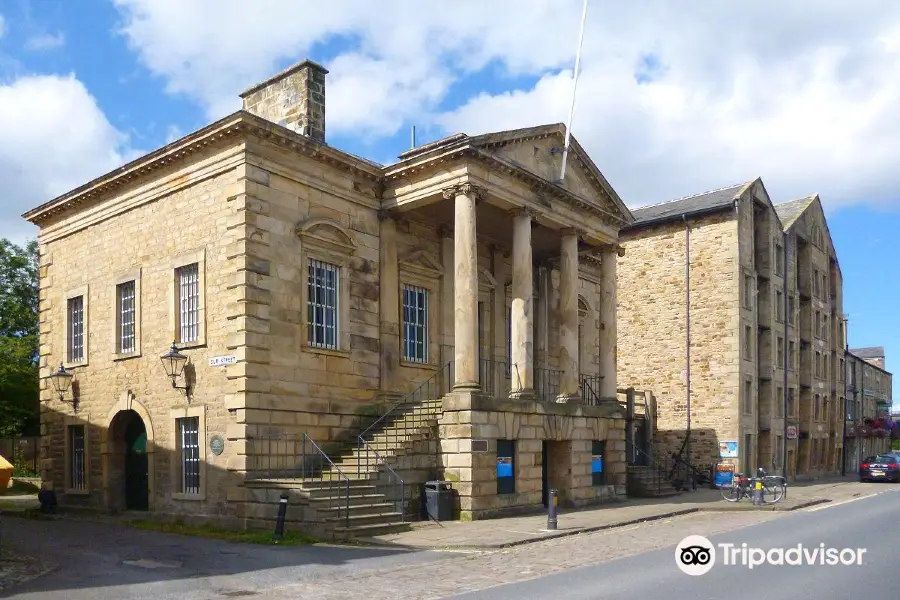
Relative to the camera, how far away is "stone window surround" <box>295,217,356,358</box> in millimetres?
19750

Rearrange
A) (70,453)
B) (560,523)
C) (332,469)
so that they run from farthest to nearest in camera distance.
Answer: (70,453) < (560,523) < (332,469)

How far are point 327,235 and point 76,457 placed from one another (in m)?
9.16

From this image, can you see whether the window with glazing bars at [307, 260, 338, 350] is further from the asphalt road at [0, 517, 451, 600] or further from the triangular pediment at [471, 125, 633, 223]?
the asphalt road at [0, 517, 451, 600]

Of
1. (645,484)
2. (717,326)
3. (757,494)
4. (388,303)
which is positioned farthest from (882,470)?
(388,303)

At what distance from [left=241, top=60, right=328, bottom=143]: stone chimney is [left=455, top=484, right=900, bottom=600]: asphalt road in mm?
12645

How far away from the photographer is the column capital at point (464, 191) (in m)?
20.6

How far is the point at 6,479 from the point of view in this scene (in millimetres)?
12523

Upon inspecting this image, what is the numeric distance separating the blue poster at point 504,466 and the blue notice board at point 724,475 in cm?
1491

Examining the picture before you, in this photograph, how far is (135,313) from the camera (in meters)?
21.2

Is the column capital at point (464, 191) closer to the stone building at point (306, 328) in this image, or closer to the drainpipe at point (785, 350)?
the stone building at point (306, 328)

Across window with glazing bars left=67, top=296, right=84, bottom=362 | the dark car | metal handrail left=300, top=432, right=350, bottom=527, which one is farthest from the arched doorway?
the dark car

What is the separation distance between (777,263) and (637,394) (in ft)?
36.6

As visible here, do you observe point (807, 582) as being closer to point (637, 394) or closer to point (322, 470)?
point (322, 470)

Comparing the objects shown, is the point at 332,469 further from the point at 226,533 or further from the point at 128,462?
the point at 128,462
